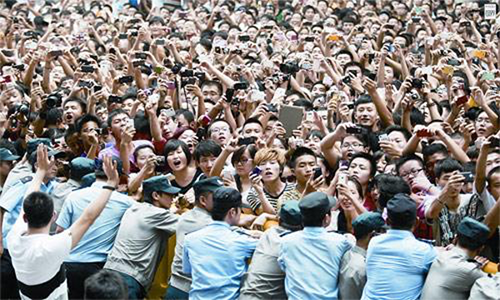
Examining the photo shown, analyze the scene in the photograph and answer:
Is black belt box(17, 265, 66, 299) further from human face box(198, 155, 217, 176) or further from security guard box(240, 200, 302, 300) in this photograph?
human face box(198, 155, 217, 176)

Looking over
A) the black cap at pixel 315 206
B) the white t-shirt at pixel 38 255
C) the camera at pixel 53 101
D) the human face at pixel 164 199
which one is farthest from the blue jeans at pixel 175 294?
the camera at pixel 53 101

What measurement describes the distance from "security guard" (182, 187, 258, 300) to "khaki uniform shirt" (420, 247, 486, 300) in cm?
124

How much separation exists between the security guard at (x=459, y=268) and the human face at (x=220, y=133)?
11.2 ft

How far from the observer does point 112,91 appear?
33.9ft

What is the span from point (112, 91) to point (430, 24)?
540 cm

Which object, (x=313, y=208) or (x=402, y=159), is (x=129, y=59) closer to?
(x=402, y=159)

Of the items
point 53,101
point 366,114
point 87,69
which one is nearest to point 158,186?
point 366,114

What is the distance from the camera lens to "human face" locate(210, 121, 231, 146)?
26.9 feet

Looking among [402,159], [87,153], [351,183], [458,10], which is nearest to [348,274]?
[351,183]

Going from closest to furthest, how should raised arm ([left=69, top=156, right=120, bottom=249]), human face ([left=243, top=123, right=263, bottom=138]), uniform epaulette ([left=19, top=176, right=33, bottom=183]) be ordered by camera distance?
1. raised arm ([left=69, top=156, right=120, bottom=249])
2. uniform epaulette ([left=19, top=176, right=33, bottom=183])
3. human face ([left=243, top=123, right=263, bottom=138])

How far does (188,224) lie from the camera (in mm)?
6082

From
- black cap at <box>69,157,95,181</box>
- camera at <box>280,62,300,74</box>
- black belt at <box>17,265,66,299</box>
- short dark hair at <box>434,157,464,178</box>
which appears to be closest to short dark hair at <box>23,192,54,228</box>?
black belt at <box>17,265,66,299</box>

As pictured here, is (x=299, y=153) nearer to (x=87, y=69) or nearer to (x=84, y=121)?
(x=84, y=121)

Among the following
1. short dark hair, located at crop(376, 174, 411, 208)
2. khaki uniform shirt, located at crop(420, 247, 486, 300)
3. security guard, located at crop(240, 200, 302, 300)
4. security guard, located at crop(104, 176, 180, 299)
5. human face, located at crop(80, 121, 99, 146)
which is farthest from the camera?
human face, located at crop(80, 121, 99, 146)
